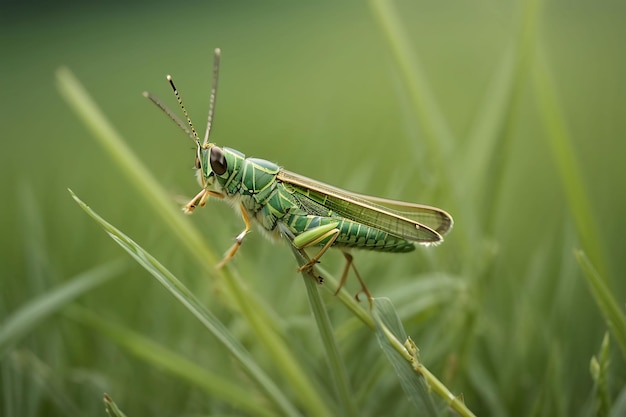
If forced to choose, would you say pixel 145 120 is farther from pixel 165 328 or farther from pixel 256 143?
pixel 165 328

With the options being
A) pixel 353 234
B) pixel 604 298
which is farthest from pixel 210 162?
pixel 604 298

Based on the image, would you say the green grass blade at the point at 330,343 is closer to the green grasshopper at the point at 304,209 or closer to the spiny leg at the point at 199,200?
the green grasshopper at the point at 304,209

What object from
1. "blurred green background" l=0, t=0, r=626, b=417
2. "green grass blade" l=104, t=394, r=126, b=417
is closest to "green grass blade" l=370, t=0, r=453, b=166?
"blurred green background" l=0, t=0, r=626, b=417

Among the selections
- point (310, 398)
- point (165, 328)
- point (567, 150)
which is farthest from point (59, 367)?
point (567, 150)

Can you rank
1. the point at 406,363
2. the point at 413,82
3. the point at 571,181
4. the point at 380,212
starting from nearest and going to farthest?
1. the point at 406,363
2. the point at 380,212
3. the point at 571,181
4. the point at 413,82

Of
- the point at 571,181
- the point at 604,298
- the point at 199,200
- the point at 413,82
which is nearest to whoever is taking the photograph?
the point at 604,298

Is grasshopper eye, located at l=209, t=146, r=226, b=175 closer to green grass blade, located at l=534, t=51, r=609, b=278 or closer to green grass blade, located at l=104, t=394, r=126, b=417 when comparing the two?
green grass blade, located at l=104, t=394, r=126, b=417

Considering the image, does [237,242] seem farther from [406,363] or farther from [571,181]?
[571,181]
